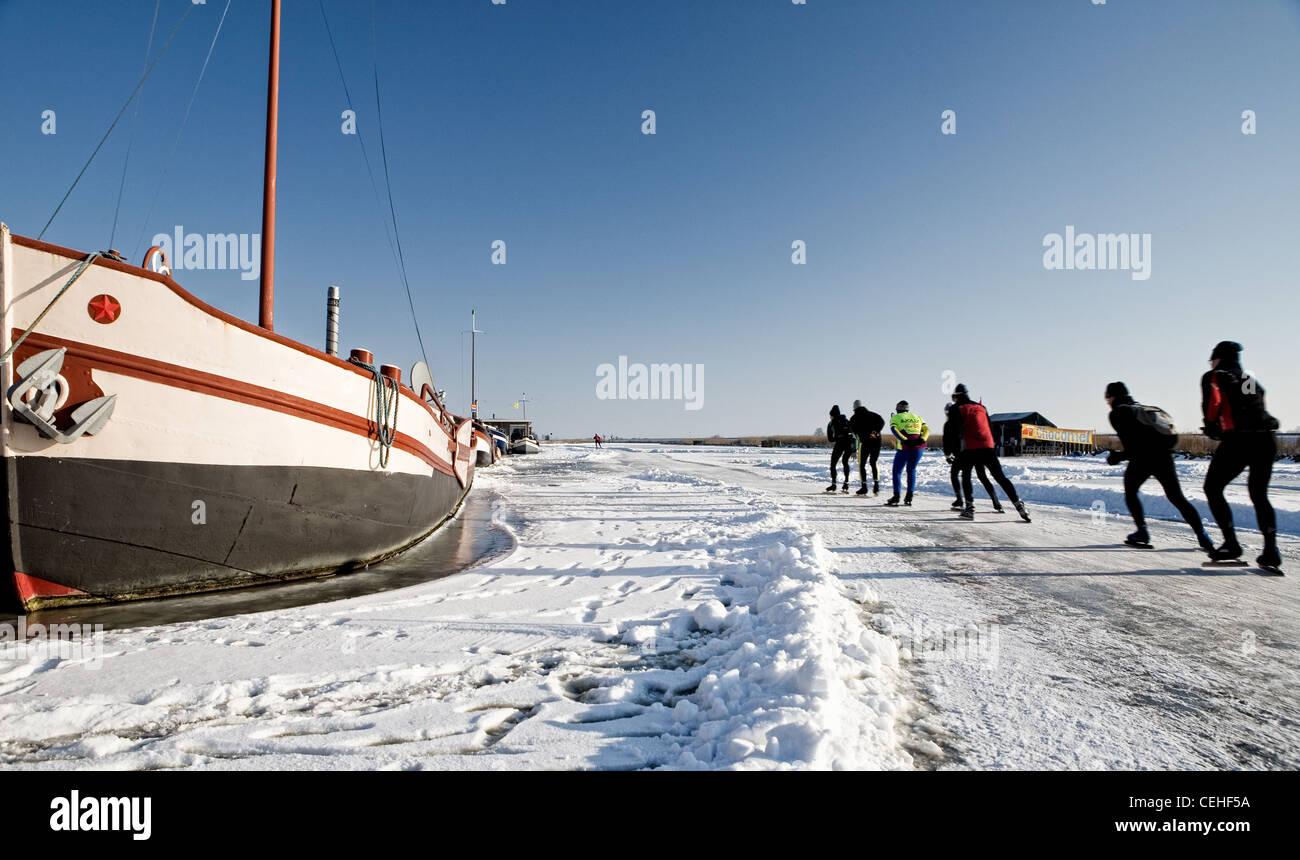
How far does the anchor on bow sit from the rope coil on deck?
7.01 ft

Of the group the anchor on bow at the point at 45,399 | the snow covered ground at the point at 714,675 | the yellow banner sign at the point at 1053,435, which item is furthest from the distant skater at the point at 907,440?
the yellow banner sign at the point at 1053,435

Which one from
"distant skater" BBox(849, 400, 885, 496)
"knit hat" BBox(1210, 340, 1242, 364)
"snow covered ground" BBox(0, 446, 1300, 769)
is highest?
"knit hat" BBox(1210, 340, 1242, 364)

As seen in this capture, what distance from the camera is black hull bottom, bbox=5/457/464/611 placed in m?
3.61

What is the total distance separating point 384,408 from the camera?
5.71 meters

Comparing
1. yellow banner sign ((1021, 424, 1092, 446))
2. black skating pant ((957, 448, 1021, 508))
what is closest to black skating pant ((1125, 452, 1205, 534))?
black skating pant ((957, 448, 1021, 508))

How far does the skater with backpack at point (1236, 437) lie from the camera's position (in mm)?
4531

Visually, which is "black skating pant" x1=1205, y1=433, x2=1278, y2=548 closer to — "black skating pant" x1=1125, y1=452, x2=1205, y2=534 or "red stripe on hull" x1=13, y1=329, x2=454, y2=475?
"black skating pant" x1=1125, y1=452, x2=1205, y2=534

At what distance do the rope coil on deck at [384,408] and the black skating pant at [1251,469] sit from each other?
24.3 ft

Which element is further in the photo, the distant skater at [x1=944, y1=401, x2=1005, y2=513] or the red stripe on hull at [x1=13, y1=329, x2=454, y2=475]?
the distant skater at [x1=944, y1=401, x2=1005, y2=513]

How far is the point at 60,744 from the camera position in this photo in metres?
1.97

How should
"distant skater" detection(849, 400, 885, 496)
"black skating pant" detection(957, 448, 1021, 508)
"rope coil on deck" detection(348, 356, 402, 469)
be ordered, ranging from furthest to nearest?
"distant skater" detection(849, 400, 885, 496), "black skating pant" detection(957, 448, 1021, 508), "rope coil on deck" detection(348, 356, 402, 469)

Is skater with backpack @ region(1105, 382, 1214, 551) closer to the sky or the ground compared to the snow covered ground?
closer to the sky

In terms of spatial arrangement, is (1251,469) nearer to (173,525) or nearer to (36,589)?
(173,525)
